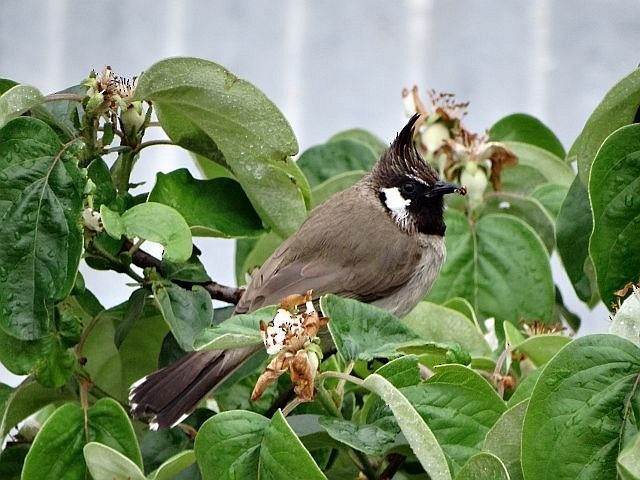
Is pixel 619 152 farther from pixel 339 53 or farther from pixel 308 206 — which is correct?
pixel 339 53

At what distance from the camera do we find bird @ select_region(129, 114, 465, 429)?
2045 mm

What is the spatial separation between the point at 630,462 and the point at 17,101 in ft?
2.82

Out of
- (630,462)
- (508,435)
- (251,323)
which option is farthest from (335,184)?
(630,462)

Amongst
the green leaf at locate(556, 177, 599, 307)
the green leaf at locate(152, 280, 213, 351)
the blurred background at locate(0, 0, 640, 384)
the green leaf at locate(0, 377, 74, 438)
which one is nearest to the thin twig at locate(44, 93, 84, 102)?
the green leaf at locate(152, 280, 213, 351)

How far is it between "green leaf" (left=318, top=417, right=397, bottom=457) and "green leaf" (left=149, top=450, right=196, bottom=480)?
166 millimetres

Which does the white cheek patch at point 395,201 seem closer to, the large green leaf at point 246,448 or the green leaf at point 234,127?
the green leaf at point 234,127

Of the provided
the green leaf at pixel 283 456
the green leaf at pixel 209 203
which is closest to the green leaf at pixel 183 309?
the green leaf at pixel 209 203

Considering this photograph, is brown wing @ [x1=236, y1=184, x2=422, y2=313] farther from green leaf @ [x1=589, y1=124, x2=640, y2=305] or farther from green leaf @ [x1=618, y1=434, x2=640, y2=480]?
green leaf @ [x1=618, y1=434, x2=640, y2=480]

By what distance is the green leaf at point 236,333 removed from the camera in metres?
1.26

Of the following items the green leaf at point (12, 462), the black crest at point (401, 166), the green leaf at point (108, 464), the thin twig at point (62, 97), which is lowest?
the green leaf at point (12, 462)

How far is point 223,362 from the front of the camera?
171 centimetres

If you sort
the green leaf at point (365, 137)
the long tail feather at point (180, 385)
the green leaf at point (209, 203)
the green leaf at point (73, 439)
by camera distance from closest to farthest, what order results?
the green leaf at point (73, 439)
the long tail feather at point (180, 385)
the green leaf at point (209, 203)
the green leaf at point (365, 137)

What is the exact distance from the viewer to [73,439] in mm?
1514

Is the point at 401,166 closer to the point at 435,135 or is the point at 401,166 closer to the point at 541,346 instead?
the point at 435,135
